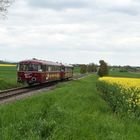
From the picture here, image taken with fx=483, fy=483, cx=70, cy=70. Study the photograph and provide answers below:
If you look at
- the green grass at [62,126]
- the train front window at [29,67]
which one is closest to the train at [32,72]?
the train front window at [29,67]

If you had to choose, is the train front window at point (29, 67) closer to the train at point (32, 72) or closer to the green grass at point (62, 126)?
the train at point (32, 72)

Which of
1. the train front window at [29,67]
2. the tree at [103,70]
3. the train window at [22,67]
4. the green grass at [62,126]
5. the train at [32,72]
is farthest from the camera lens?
the tree at [103,70]

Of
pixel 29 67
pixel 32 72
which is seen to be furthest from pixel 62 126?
pixel 29 67

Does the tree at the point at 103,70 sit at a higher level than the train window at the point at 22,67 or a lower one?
lower

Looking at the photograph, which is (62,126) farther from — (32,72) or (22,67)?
(22,67)

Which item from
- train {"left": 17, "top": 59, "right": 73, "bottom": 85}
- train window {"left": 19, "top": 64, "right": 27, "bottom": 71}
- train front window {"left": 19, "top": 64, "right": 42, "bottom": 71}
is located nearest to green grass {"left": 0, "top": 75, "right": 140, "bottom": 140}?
train {"left": 17, "top": 59, "right": 73, "bottom": 85}

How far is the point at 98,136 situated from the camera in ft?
38.4

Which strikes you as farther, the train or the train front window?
the train front window

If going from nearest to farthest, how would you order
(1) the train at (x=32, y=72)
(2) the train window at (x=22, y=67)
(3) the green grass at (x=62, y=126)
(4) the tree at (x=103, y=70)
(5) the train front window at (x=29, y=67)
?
(3) the green grass at (x=62, y=126), (1) the train at (x=32, y=72), (5) the train front window at (x=29, y=67), (2) the train window at (x=22, y=67), (4) the tree at (x=103, y=70)

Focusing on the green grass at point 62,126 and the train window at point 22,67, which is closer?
the green grass at point 62,126

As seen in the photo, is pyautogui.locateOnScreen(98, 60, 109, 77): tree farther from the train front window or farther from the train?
the train front window

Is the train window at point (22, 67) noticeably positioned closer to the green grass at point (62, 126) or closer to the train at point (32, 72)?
the train at point (32, 72)

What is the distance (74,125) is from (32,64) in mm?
32983

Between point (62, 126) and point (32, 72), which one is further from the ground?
point (32, 72)
